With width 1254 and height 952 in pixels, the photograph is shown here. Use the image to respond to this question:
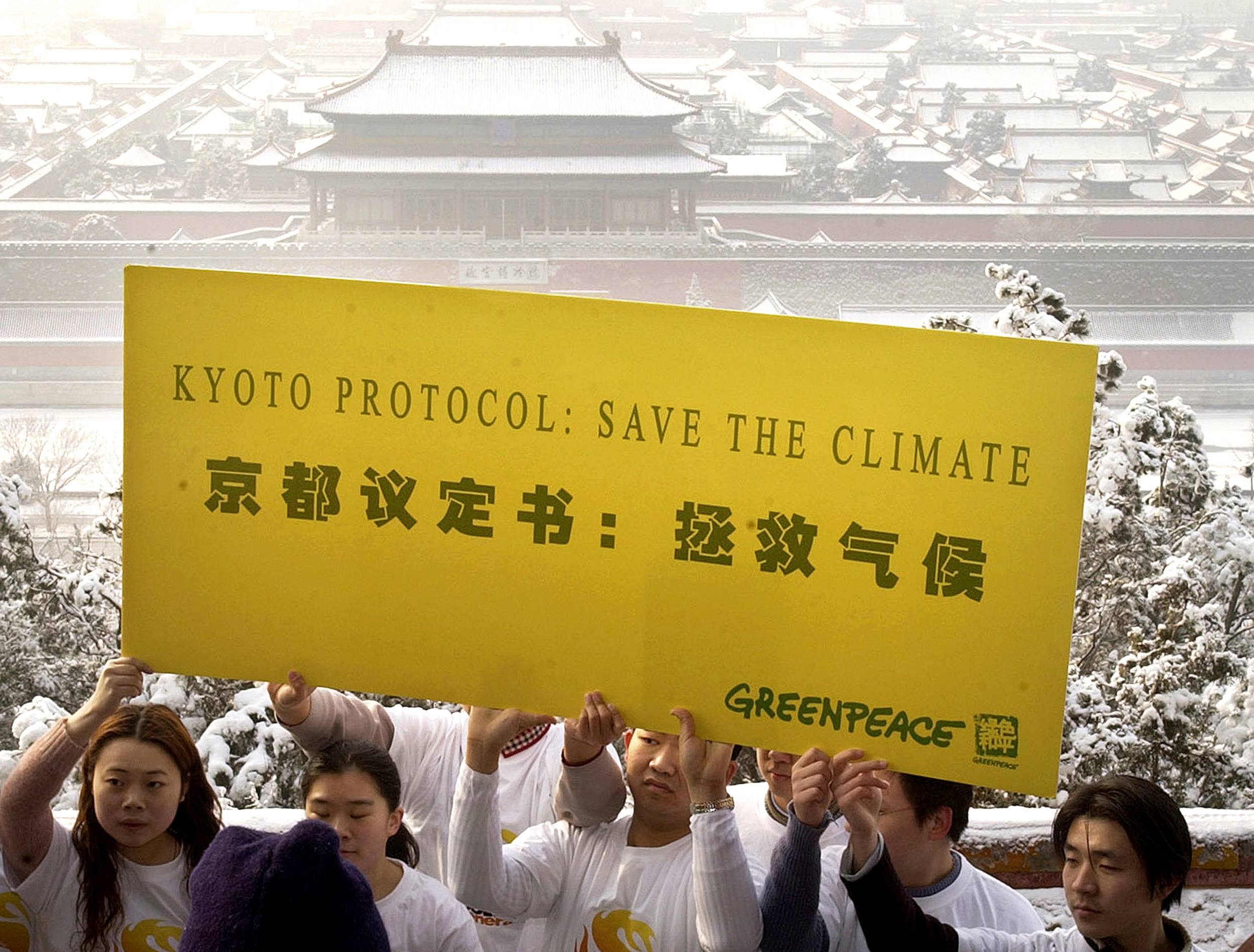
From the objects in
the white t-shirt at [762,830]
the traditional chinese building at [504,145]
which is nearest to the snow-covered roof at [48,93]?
the traditional chinese building at [504,145]

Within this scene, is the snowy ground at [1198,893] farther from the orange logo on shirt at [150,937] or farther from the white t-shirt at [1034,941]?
the white t-shirt at [1034,941]

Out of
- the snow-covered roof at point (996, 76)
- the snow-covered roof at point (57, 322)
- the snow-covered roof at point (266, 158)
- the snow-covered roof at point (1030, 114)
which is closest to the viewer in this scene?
the snow-covered roof at point (57, 322)

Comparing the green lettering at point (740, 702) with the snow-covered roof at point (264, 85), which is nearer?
the green lettering at point (740, 702)

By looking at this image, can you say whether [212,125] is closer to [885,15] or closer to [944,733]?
[885,15]

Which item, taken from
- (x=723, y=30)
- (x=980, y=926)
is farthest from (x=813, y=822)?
(x=723, y=30)

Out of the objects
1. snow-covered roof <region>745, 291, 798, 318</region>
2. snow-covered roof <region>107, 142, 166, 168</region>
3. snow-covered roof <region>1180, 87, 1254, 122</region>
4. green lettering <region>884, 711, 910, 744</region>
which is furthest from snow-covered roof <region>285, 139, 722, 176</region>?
green lettering <region>884, 711, 910, 744</region>

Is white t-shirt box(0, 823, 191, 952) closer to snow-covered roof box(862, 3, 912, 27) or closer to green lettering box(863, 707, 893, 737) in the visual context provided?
green lettering box(863, 707, 893, 737)
